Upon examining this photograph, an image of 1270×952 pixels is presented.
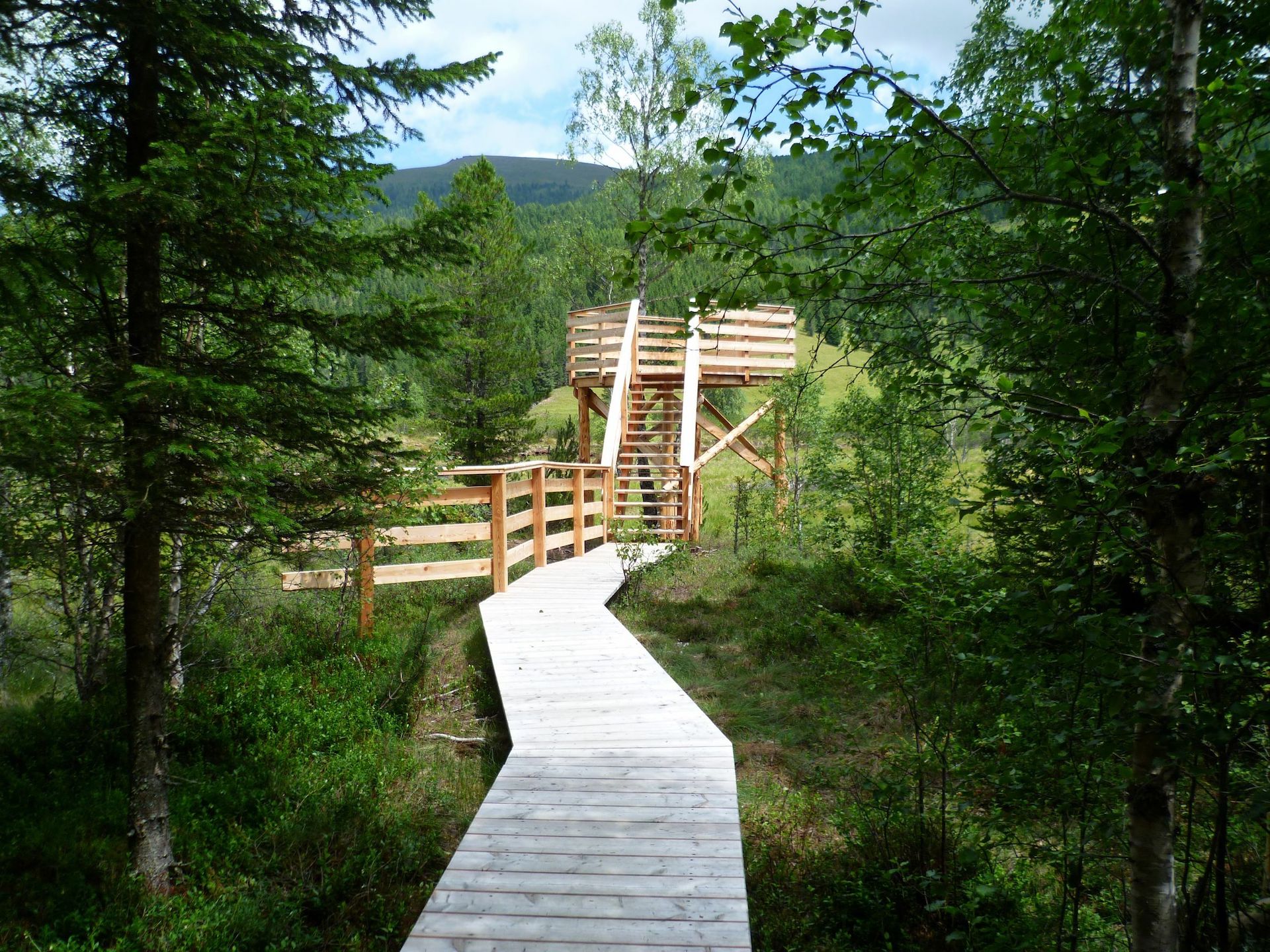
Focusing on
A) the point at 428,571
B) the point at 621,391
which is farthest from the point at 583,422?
the point at 428,571

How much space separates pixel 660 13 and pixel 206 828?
16445 mm

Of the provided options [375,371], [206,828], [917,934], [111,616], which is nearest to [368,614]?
[111,616]

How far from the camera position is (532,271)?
16359 mm

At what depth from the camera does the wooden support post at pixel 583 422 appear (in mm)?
14041

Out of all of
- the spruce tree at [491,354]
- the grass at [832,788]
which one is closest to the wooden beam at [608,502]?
the grass at [832,788]

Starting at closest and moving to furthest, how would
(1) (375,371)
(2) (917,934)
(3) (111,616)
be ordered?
(2) (917,934) → (3) (111,616) → (1) (375,371)

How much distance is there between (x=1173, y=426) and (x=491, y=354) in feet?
46.1

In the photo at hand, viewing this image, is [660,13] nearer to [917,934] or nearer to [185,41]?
[185,41]

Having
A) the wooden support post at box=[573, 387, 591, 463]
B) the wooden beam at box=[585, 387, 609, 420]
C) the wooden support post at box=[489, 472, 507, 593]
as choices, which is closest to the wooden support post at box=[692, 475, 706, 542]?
the wooden support post at box=[573, 387, 591, 463]

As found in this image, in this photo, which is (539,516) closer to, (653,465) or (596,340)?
(653,465)

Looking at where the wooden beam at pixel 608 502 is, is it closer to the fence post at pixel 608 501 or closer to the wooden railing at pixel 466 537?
the fence post at pixel 608 501

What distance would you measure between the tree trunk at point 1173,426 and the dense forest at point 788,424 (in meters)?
0.01

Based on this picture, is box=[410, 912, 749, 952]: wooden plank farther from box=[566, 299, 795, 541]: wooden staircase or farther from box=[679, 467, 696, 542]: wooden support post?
box=[566, 299, 795, 541]: wooden staircase

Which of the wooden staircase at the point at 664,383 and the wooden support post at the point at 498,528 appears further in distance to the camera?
the wooden staircase at the point at 664,383
